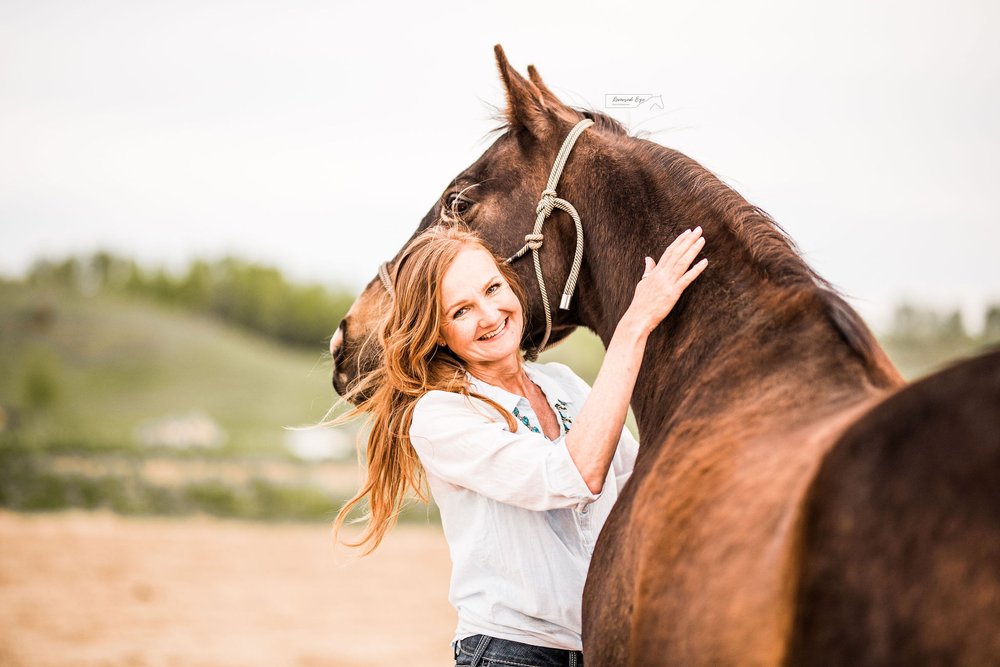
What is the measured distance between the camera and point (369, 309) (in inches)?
109

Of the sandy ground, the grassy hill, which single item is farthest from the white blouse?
the grassy hill

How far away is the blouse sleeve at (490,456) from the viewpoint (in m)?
2.03

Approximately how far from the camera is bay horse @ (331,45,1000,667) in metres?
1.14

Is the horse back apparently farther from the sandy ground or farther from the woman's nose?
the sandy ground

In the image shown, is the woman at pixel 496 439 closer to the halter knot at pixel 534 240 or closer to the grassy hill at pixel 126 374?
the halter knot at pixel 534 240

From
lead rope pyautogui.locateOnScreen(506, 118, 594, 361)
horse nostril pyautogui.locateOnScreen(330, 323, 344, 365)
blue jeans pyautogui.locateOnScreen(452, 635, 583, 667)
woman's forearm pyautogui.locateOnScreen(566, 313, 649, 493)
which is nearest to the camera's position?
woman's forearm pyautogui.locateOnScreen(566, 313, 649, 493)

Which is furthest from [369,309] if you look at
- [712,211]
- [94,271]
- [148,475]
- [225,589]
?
[94,271]

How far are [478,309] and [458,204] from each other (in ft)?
1.47

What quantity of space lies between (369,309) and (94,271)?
136ft

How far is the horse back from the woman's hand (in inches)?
33.1

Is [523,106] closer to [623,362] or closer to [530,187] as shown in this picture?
[530,187]

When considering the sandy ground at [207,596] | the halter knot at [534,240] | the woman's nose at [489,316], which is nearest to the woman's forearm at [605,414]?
the woman's nose at [489,316]

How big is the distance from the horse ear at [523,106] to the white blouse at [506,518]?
80 centimetres

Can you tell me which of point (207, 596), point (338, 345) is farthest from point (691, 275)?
point (207, 596)
